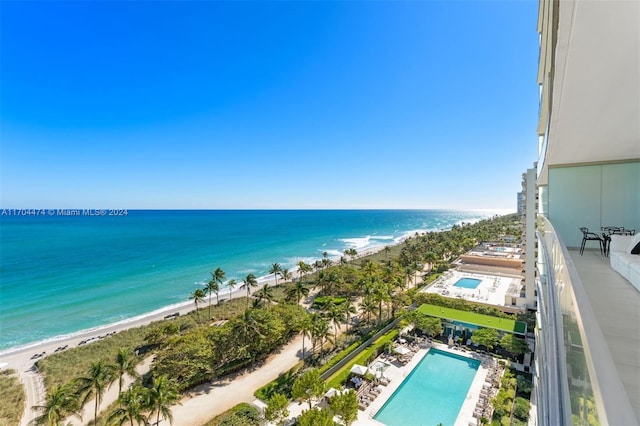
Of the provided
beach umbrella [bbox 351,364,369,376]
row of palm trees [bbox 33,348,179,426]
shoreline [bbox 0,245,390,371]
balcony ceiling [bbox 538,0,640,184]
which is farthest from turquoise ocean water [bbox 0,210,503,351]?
balcony ceiling [bbox 538,0,640,184]

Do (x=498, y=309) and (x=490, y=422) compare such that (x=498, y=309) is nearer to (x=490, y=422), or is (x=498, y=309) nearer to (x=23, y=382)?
(x=490, y=422)

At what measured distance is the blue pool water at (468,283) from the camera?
41.7 m

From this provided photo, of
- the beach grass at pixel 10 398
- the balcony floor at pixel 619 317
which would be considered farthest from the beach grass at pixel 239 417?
the balcony floor at pixel 619 317

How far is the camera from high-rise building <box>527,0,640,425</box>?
1870 millimetres

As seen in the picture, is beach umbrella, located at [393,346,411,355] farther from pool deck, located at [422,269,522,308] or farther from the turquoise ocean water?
the turquoise ocean water

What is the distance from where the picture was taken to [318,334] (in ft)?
76.9

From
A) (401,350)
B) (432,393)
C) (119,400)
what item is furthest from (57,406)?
(401,350)

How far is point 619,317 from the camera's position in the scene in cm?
380

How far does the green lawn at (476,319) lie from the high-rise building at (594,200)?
18.8 m

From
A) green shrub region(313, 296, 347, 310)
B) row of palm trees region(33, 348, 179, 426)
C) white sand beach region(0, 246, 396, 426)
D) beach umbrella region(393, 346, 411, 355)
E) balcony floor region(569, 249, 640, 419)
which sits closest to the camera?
balcony floor region(569, 249, 640, 419)

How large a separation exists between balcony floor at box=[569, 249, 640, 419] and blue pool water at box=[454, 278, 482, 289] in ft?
128

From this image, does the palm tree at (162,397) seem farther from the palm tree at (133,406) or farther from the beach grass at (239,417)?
the beach grass at (239,417)

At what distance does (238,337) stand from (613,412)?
1020 inches

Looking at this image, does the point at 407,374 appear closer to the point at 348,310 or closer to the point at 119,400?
the point at 348,310
